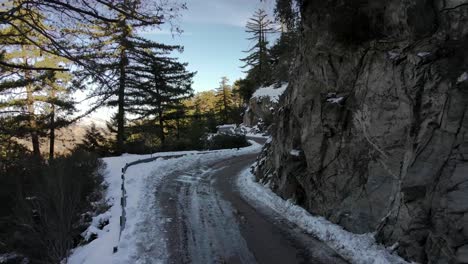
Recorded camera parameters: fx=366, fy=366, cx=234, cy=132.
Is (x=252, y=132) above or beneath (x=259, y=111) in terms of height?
beneath

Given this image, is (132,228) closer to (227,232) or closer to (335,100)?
(227,232)

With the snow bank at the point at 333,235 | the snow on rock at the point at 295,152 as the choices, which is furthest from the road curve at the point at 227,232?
the snow on rock at the point at 295,152

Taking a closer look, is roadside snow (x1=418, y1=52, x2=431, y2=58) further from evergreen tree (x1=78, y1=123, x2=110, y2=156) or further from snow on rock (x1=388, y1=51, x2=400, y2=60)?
evergreen tree (x1=78, y1=123, x2=110, y2=156)

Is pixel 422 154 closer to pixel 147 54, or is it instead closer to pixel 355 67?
pixel 355 67

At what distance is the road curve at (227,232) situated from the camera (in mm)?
8305

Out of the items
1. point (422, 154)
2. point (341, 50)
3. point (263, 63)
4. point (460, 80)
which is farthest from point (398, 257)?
point (263, 63)

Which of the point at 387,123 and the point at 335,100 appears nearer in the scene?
the point at 387,123

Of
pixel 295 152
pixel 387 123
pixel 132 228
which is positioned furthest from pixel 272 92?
pixel 387 123

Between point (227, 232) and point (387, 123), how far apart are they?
506 cm

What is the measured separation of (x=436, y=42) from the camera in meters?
7.61

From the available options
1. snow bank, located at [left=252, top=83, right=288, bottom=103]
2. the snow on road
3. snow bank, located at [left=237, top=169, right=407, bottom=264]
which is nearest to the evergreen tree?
the snow on road

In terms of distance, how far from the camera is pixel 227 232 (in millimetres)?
10102

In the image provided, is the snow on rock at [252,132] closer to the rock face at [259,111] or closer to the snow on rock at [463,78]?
the rock face at [259,111]

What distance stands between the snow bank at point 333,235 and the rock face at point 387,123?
29cm
